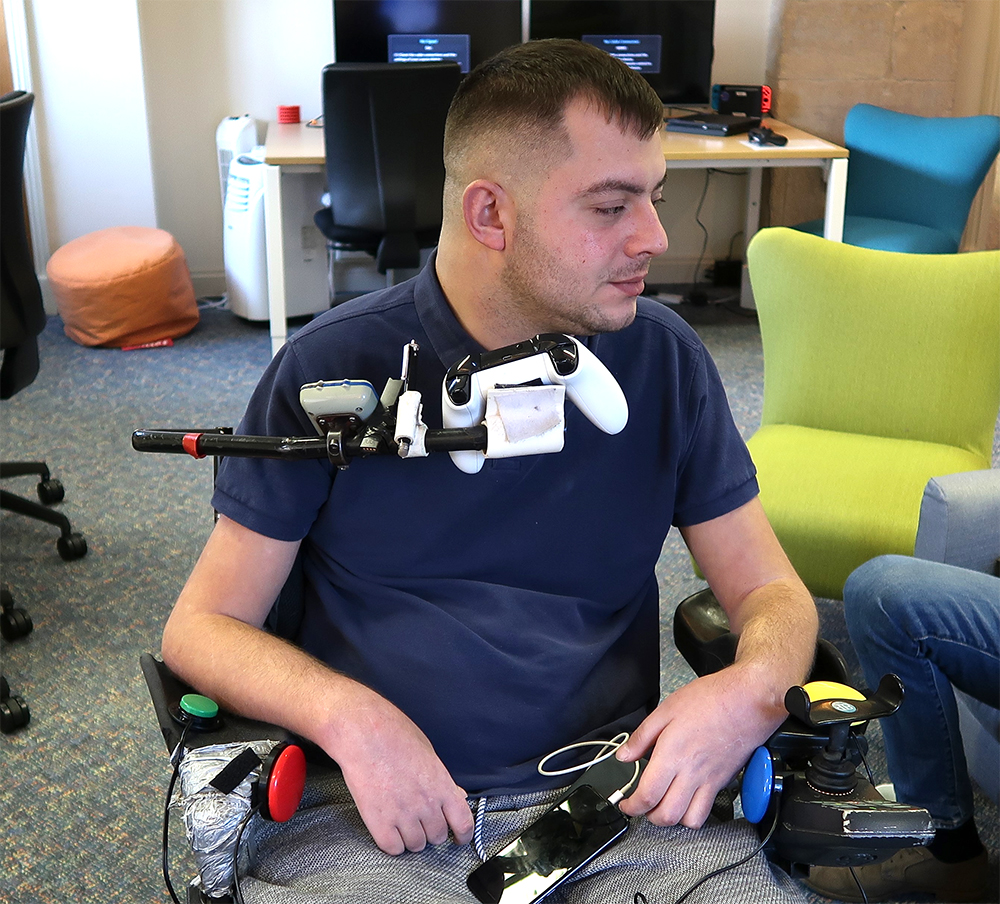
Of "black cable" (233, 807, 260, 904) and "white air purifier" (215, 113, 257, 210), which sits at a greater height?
"white air purifier" (215, 113, 257, 210)

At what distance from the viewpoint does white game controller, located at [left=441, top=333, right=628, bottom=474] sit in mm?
914

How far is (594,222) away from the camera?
3.75ft

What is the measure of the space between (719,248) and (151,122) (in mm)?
2526

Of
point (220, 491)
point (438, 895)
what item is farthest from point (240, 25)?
point (438, 895)

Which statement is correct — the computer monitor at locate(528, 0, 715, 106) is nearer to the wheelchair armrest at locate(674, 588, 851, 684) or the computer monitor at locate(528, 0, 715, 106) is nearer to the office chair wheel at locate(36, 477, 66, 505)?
the office chair wheel at locate(36, 477, 66, 505)

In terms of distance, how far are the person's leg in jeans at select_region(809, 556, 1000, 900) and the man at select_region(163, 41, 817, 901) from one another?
0.33 meters

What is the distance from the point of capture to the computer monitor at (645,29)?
14.3ft

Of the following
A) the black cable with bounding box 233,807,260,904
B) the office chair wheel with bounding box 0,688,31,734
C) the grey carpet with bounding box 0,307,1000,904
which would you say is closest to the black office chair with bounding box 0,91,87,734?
the grey carpet with bounding box 0,307,1000,904

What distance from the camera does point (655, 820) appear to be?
1061 mm

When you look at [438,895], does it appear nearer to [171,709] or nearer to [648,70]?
[171,709]

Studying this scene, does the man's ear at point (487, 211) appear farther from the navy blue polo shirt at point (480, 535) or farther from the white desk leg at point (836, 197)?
the white desk leg at point (836, 197)

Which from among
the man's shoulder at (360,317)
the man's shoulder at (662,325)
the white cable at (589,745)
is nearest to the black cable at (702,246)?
the man's shoulder at (662,325)

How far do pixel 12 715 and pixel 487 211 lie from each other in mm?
1441

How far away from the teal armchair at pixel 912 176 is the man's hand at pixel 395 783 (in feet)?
10.4
